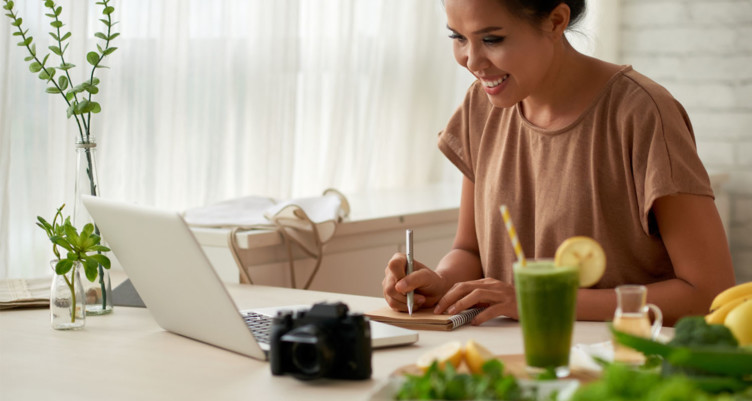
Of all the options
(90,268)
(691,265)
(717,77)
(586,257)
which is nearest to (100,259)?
(90,268)

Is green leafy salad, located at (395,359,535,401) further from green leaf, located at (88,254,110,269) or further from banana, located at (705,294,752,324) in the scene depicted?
green leaf, located at (88,254,110,269)

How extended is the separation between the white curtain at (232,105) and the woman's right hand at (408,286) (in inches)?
Answer: 39.5

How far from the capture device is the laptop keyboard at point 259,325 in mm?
1464

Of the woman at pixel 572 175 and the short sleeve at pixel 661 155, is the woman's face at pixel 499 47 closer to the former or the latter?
the woman at pixel 572 175

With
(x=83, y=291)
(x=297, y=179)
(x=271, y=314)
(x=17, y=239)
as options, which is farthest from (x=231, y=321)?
(x=297, y=179)

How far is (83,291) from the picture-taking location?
1.62m

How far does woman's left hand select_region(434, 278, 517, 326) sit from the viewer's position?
62.1 inches

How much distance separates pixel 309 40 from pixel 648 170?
5.05 ft

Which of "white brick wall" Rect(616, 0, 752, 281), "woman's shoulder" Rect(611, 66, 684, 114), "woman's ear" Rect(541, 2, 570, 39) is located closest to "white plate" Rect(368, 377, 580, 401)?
"woman's shoulder" Rect(611, 66, 684, 114)

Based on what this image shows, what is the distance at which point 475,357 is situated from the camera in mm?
1147

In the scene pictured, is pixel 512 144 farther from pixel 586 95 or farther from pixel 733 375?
pixel 733 375

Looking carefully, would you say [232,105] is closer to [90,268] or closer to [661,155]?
[90,268]

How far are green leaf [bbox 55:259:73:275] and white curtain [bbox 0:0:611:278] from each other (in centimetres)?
73

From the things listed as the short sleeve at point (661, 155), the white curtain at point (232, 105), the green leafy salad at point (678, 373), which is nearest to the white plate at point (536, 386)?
the green leafy salad at point (678, 373)
